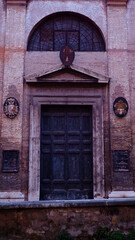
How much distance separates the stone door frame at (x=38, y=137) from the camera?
9883mm

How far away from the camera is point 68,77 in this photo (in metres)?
10.4

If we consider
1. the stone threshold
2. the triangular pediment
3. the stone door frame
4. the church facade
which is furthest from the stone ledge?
the stone threshold

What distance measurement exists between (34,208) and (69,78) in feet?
16.9

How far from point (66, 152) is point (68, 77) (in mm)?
2238

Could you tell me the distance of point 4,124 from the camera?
1012 centimetres

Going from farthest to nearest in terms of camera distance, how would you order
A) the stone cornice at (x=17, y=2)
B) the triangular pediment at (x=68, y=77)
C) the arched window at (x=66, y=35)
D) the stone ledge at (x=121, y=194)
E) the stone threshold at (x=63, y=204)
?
the arched window at (x=66, y=35) < the stone cornice at (x=17, y=2) < the triangular pediment at (x=68, y=77) < the stone ledge at (x=121, y=194) < the stone threshold at (x=63, y=204)

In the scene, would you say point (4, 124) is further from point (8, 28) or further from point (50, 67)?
point (8, 28)

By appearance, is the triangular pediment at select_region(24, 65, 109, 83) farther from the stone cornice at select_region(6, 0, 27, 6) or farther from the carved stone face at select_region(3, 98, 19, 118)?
the stone cornice at select_region(6, 0, 27, 6)

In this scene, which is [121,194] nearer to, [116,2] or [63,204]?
[63,204]

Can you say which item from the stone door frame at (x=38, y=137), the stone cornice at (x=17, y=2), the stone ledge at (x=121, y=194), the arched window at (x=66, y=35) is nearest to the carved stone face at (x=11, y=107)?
the stone door frame at (x=38, y=137)

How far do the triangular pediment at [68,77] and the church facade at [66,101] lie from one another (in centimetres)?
3

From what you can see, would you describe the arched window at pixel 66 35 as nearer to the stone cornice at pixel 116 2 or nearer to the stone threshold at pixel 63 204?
the stone cornice at pixel 116 2

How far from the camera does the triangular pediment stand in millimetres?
10258

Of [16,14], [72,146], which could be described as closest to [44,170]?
[72,146]
